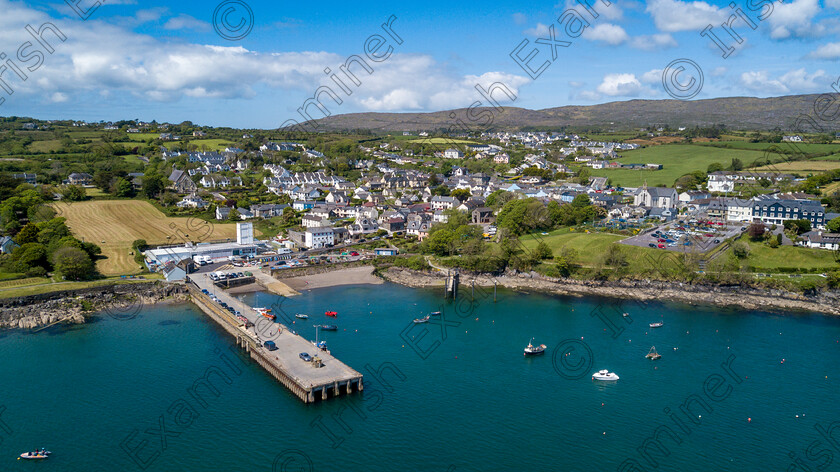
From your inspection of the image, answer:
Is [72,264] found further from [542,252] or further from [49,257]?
[542,252]

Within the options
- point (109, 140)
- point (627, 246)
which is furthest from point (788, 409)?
point (109, 140)

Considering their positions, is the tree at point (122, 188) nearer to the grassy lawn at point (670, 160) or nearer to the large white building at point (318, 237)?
the large white building at point (318, 237)

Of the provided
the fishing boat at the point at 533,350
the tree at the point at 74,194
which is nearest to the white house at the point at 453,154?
the tree at the point at 74,194

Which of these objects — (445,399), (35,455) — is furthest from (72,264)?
(445,399)

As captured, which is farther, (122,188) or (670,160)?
(670,160)

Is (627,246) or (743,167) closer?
(627,246)

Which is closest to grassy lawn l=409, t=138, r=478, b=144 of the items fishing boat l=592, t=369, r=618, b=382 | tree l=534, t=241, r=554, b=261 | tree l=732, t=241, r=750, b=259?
tree l=534, t=241, r=554, b=261

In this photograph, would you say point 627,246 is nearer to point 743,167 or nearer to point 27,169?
point 743,167
